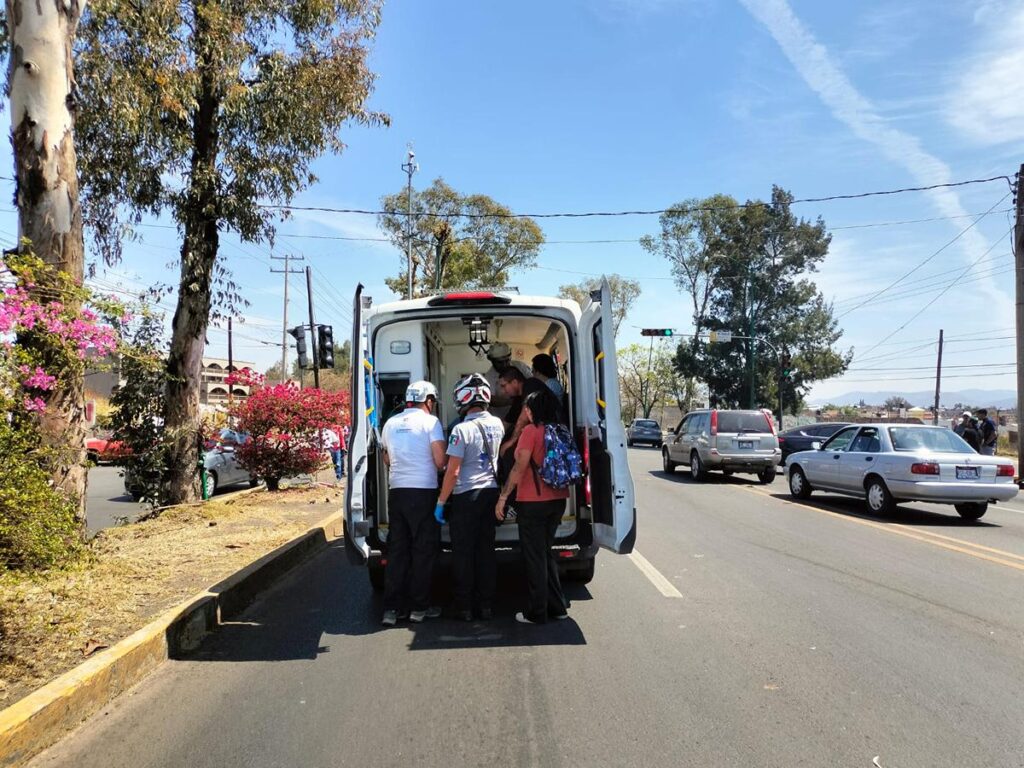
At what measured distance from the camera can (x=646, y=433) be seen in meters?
41.8

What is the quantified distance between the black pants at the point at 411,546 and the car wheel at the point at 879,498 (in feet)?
27.6

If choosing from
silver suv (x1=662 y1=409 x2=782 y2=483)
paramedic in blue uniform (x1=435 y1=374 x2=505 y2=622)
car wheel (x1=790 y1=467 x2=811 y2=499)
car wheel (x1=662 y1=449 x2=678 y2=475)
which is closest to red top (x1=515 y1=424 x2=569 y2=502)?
paramedic in blue uniform (x1=435 y1=374 x2=505 y2=622)

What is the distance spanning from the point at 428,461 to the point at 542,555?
111cm

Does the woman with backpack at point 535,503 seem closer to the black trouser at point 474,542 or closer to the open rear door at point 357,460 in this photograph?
the black trouser at point 474,542

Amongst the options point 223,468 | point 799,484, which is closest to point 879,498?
point 799,484

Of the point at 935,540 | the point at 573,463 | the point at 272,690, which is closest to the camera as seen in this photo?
the point at 272,690

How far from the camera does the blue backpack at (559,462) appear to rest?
527cm

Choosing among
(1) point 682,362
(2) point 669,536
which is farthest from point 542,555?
(1) point 682,362

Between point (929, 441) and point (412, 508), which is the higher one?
point (929, 441)

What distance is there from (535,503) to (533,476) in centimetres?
20

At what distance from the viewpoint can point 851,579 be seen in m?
6.96

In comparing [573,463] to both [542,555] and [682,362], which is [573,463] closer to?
[542,555]

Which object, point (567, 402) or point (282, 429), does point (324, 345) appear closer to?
point (282, 429)

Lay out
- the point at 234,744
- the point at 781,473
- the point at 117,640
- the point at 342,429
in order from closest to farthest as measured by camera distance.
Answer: the point at 234,744 < the point at 117,640 < the point at 342,429 < the point at 781,473
